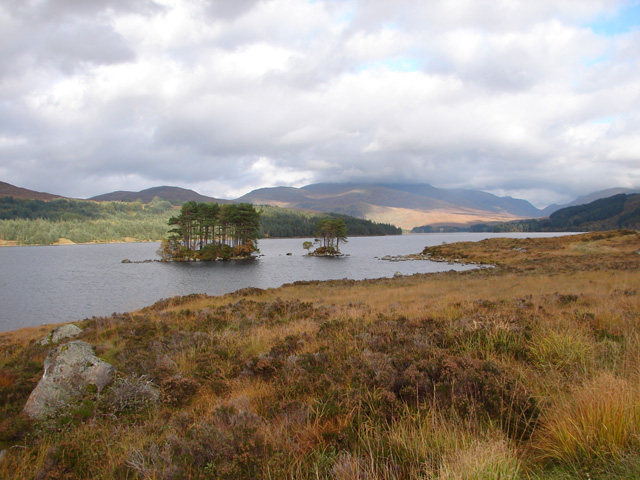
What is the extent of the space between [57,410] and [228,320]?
635 cm

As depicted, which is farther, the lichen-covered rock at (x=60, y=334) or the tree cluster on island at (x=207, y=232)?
the tree cluster on island at (x=207, y=232)

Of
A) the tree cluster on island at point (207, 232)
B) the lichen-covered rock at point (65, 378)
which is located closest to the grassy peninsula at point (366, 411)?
the lichen-covered rock at point (65, 378)

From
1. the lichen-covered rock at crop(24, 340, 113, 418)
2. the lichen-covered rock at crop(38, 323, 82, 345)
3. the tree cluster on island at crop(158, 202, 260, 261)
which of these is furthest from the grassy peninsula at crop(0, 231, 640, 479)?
the tree cluster on island at crop(158, 202, 260, 261)

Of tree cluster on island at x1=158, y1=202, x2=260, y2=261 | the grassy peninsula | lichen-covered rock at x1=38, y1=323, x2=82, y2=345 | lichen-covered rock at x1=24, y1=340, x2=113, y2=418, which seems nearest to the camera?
the grassy peninsula

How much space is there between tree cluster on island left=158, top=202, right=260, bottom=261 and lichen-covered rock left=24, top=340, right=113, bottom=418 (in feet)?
231

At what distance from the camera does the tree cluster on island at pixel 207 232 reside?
244 ft

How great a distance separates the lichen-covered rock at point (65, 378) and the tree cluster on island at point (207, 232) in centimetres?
7043

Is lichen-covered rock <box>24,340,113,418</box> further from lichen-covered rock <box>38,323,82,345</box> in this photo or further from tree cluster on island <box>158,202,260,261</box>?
tree cluster on island <box>158,202,260,261</box>

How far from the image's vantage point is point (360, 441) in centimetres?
333

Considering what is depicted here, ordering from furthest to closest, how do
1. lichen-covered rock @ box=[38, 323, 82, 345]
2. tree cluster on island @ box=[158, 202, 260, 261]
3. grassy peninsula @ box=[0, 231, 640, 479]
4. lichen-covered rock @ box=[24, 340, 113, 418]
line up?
tree cluster on island @ box=[158, 202, 260, 261], lichen-covered rock @ box=[38, 323, 82, 345], lichen-covered rock @ box=[24, 340, 113, 418], grassy peninsula @ box=[0, 231, 640, 479]

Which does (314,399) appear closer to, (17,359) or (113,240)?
(17,359)

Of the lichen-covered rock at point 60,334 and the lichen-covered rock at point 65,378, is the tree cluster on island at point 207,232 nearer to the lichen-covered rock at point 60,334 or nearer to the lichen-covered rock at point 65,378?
the lichen-covered rock at point 60,334

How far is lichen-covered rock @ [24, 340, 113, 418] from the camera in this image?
5113 mm

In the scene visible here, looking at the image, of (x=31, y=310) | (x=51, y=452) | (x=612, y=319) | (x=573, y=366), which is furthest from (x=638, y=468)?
(x=31, y=310)
